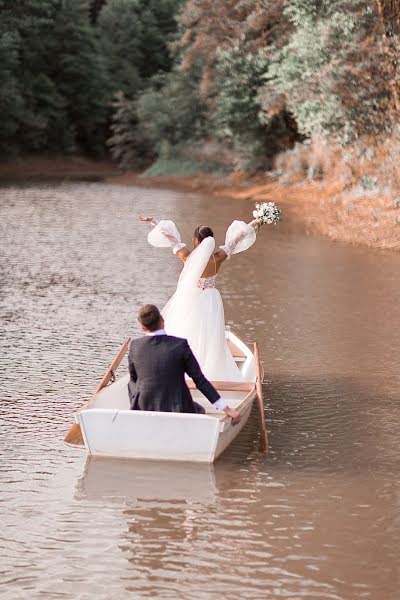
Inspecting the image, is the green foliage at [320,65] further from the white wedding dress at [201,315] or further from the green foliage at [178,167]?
the green foliage at [178,167]

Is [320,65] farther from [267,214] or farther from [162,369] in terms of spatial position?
[162,369]

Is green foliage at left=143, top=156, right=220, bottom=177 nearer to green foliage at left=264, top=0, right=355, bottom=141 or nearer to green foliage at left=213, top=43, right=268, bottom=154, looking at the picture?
green foliage at left=213, top=43, right=268, bottom=154

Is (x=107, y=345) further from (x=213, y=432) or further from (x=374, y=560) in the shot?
(x=374, y=560)

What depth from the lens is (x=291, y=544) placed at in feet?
22.6

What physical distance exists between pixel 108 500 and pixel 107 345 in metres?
5.48

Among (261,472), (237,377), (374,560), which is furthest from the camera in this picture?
(237,377)

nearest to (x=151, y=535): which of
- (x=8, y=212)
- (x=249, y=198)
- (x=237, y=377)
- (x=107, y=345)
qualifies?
(x=237, y=377)

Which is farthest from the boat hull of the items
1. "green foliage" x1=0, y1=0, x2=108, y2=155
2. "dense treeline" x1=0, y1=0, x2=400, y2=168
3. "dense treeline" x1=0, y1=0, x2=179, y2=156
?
"green foliage" x1=0, y1=0, x2=108, y2=155

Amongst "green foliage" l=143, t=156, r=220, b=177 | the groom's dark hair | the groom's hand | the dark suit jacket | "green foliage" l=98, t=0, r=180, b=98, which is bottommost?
"green foliage" l=143, t=156, r=220, b=177

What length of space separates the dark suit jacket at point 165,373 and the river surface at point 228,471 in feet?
1.85

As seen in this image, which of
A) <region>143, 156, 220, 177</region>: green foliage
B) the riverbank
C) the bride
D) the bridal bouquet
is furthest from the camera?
<region>143, 156, 220, 177</region>: green foliage

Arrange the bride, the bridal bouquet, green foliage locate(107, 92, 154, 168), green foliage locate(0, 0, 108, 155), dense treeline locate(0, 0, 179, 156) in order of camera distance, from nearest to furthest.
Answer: the bride, the bridal bouquet, green foliage locate(107, 92, 154, 168), dense treeline locate(0, 0, 179, 156), green foliage locate(0, 0, 108, 155)

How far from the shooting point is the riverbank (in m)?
23.6

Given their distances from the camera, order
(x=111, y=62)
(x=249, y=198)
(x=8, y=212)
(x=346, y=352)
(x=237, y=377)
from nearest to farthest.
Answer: (x=237, y=377)
(x=346, y=352)
(x=8, y=212)
(x=249, y=198)
(x=111, y=62)
